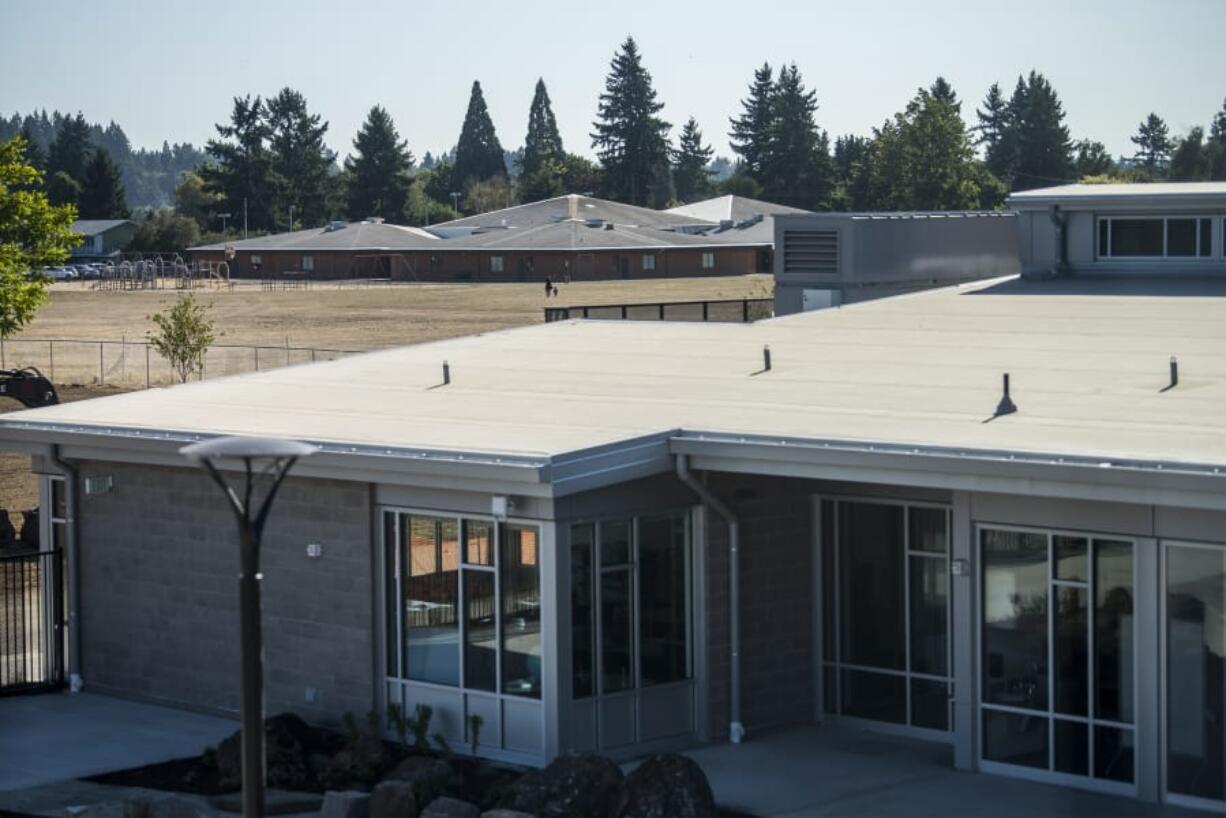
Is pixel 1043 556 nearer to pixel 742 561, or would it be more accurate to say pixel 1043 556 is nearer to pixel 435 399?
pixel 742 561

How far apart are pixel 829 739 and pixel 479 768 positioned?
3516 mm

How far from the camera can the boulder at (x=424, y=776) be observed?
15531mm

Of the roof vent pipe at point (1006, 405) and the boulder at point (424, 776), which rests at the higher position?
the roof vent pipe at point (1006, 405)

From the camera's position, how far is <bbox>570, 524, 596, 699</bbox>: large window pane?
17.2 metres

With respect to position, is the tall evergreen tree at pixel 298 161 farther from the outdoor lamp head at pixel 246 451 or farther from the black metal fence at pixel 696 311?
the outdoor lamp head at pixel 246 451

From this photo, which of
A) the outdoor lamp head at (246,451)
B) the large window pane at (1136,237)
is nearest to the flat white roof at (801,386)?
the large window pane at (1136,237)

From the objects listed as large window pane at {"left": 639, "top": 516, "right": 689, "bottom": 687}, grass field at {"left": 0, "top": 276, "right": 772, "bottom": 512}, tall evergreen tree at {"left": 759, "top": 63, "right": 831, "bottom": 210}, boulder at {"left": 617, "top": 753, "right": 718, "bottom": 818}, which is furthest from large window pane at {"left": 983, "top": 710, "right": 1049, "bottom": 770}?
tall evergreen tree at {"left": 759, "top": 63, "right": 831, "bottom": 210}

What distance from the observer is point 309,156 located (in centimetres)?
15162

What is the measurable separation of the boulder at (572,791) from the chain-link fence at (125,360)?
38.1m

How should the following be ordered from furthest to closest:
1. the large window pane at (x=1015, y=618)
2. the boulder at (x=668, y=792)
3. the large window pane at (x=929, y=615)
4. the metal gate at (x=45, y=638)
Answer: the metal gate at (x=45, y=638) < the large window pane at (x=929, y=615) < the large window pane at (x=1015, y=618) < the boulder at (x=668, y=792)

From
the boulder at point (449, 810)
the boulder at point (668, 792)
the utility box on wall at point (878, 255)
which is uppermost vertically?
the utility box on wall at point (878, 255)

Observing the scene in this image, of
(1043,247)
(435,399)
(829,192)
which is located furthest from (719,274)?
(435,399)

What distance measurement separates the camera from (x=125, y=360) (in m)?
61.1

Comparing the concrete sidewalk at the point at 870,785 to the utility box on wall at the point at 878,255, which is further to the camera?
the utility box on wall at the point at 878,255
